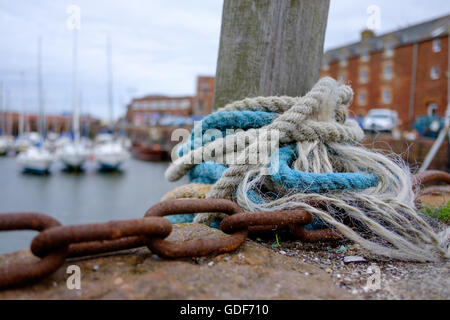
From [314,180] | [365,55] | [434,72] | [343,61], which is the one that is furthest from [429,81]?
[314,180]

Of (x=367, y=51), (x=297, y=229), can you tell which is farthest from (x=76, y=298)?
(x=367, y=51)

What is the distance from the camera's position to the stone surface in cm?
96

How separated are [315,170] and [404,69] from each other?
36814 mm

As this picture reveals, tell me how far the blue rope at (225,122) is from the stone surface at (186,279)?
722mm

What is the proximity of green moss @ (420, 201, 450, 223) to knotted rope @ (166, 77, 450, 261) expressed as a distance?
1.03 ft

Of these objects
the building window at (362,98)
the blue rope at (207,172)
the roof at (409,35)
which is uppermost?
the roof at (409,35)

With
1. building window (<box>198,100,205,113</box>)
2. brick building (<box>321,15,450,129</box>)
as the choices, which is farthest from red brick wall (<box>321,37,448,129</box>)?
building window (<box>198,100,205,113</box>)

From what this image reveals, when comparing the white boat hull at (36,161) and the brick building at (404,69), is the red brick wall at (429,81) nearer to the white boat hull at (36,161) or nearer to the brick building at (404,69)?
the brick building at (404,69)

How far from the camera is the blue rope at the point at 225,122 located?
173 cm

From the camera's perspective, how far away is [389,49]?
3462cm

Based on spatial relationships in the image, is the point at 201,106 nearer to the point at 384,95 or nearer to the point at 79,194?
the point at 384,95

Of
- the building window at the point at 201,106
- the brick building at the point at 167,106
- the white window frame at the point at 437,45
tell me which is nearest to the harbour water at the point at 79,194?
the white window frame at the point at 437,45
